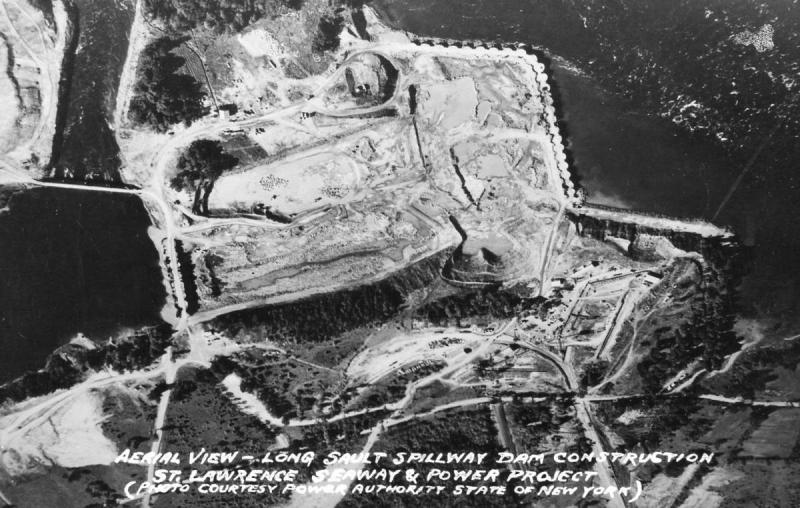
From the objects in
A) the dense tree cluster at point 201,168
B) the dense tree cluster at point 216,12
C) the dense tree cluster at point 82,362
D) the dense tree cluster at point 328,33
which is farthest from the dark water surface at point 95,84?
the dense tree cluster at point 328,33

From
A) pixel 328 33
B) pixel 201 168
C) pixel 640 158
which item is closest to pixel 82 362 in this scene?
pixel 201 168

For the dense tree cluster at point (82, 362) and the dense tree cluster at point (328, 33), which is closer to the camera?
the dense tree cluster at point (328, 33)

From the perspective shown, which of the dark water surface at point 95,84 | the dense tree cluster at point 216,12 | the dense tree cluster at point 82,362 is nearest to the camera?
the dense tree cluster at point 216,12

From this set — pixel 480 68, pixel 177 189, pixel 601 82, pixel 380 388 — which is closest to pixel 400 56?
pixel 480 68

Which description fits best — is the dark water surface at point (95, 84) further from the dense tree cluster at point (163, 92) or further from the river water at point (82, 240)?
the dense tree cluster at point (163, 92)

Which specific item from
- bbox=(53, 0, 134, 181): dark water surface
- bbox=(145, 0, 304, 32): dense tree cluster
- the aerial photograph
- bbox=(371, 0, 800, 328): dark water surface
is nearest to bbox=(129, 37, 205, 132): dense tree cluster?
the aerial photograph

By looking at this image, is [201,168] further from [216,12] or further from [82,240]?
[216,12]
